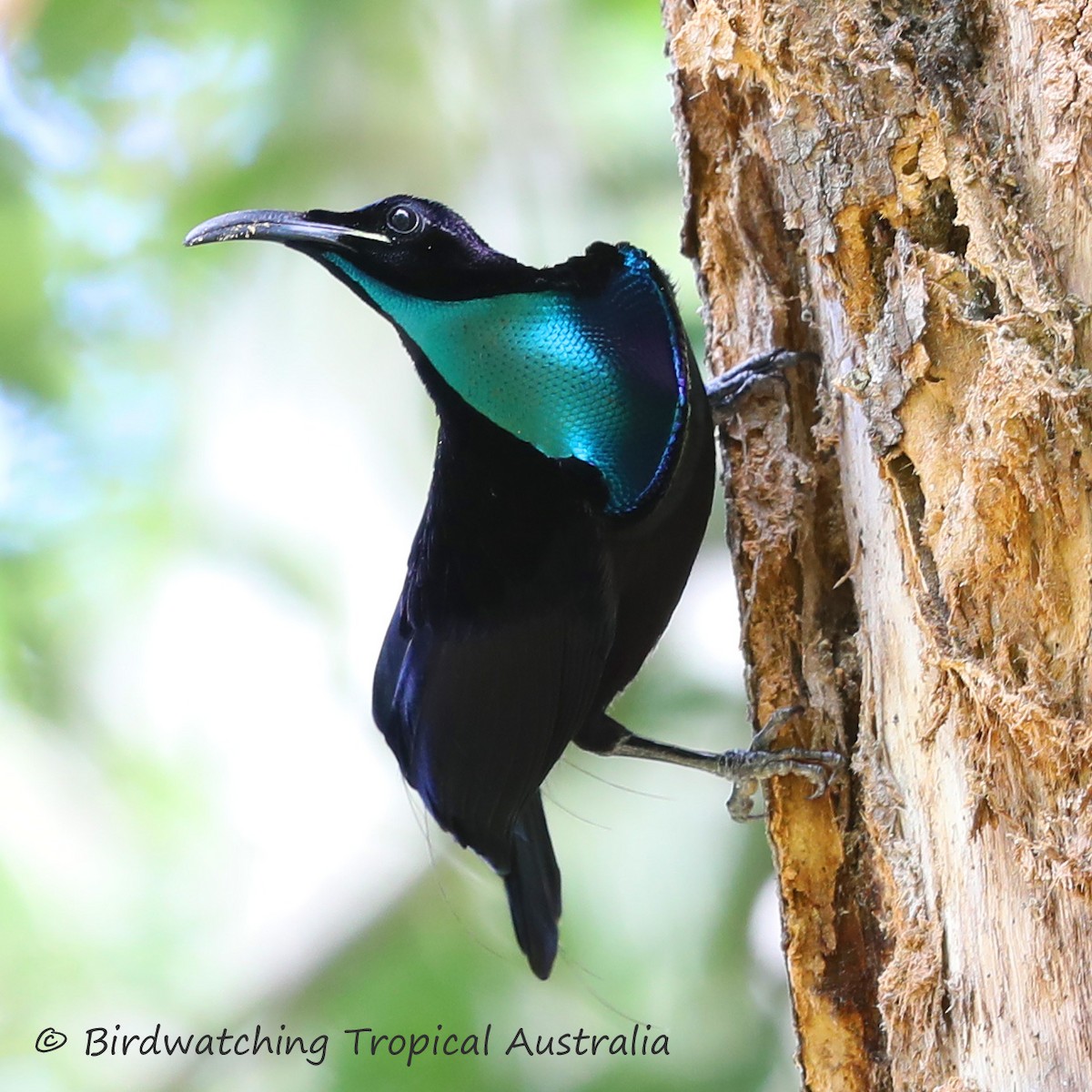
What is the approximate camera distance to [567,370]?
1.77 m

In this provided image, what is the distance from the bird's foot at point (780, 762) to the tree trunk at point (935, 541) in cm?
3

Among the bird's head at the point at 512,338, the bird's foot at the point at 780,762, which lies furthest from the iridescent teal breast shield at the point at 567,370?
the bird's foot at the point at 780,762

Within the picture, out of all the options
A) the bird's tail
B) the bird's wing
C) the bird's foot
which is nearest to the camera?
the bird's foot

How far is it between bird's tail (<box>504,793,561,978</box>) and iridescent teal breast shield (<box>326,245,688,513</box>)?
0.63 metres

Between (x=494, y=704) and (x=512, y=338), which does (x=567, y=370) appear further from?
(x=494, y=704)

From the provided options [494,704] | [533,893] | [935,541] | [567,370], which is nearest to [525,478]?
[567,370]

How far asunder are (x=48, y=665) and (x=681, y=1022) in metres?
1.91

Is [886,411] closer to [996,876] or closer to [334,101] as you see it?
[996,876]

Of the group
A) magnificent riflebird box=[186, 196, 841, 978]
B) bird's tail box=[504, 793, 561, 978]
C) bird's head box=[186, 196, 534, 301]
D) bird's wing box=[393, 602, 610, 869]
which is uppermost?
bird's head box=[186, 196, 534, 301]

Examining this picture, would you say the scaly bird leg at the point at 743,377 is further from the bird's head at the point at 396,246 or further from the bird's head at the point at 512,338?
the bird's head at the point at 396,246

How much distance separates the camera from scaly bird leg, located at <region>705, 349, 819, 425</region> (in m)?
1.88

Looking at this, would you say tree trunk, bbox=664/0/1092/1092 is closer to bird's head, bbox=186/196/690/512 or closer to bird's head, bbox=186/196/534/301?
bird's head, bbox=186/196/690/512

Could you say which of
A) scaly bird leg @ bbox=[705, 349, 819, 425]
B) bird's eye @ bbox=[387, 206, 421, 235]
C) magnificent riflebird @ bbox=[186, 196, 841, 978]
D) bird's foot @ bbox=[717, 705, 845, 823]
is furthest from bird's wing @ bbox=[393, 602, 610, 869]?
bird's eye @ bbox=[387, 206, 421, 235]

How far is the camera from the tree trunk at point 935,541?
4.11 feet
